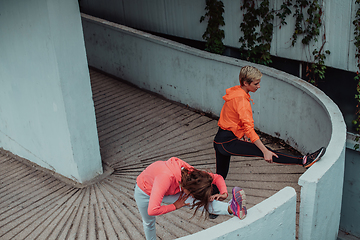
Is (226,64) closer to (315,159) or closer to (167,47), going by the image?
(167,47)

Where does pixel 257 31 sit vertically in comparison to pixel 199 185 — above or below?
above

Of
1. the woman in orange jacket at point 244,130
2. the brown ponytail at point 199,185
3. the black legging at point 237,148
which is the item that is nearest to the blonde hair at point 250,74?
the woman in orange jacket at point 244,130

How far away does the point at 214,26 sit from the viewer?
846 centimetres

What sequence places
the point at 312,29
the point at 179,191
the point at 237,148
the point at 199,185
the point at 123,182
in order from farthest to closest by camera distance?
the point at 312,29 → the point at 123,182 → the point at 237,148 → the point at 179,191 → the point at 199,185

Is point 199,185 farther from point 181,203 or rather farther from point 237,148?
point 237,148

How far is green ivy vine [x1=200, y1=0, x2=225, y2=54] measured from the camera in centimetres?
828

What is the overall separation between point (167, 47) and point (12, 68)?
11.2 feet

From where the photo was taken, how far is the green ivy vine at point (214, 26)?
8.28m

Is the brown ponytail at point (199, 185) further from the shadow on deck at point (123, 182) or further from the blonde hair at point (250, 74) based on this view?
the shadow on deck at point (123, 182)

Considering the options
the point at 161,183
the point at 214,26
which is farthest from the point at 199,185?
the point at 214,26

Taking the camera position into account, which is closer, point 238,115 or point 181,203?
point 181,203

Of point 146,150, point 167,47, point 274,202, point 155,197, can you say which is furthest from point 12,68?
point 274,202

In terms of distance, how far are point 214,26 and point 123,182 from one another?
4.32 metres

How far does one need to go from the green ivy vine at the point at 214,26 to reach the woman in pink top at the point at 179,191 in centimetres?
548
